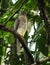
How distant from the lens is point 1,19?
1619 millimetres

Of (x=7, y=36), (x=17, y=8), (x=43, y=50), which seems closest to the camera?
(x=17, y=8)

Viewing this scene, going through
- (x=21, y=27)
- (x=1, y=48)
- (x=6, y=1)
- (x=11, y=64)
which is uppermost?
(x=6, y=1)

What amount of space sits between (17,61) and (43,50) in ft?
1.19

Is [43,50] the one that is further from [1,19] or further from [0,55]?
[0,55]

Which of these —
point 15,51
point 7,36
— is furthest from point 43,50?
point 7,36

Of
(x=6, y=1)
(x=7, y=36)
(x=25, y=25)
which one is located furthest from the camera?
(x=25, y=25)

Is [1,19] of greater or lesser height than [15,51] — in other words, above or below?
above

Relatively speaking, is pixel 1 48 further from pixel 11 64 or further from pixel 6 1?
pixel 6 1

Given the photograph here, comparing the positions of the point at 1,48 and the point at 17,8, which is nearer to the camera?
the point at 17,8

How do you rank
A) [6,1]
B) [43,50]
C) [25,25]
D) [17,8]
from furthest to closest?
[25,25] → [6,1] → [43,50] → [17,8]

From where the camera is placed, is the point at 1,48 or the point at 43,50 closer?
the point at 43,50

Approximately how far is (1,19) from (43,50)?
0.35 m

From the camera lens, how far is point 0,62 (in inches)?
76.5

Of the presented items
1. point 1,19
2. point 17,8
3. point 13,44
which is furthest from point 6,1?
point 17,8
